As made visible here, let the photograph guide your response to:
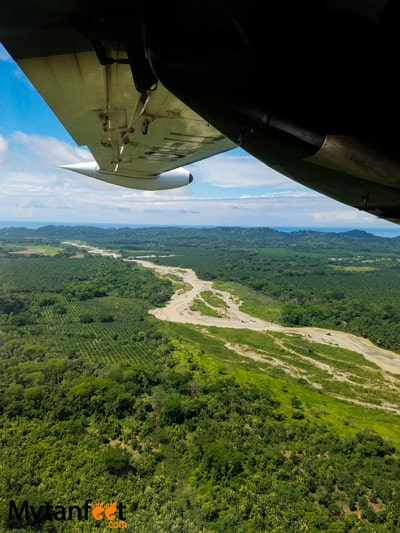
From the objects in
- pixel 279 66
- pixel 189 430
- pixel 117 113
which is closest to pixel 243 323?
pixel 189 430

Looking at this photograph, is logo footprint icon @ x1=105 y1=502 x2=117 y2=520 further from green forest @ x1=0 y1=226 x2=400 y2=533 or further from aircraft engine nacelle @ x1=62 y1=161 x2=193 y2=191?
aircraft engine nacelle @ x1=62 y1=161 x2=193 y2=191

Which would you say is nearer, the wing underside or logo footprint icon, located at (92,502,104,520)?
the wing underside

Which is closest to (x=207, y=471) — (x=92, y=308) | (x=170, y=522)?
(x=170, y=522)

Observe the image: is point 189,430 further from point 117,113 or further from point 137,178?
point 117,113

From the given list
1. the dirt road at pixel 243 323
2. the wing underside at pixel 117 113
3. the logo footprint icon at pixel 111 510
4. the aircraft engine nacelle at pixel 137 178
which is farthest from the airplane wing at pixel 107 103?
the dirt road at pixel 243 323

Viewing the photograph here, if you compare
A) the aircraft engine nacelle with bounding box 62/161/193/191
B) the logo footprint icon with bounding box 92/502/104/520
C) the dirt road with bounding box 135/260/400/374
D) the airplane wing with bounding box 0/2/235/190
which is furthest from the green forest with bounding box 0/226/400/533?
the airplane wing with bounding box 0/2/235/190

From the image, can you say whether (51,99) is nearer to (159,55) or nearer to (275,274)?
(159,55)

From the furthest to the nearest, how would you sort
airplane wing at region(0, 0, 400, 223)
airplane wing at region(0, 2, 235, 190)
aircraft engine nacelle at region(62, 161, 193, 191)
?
1. aircraft engine nacelle at region(62, 161, 193, 191)
2. airplane wing at region(0, 2, 235, 190)
3. airplane wing at region(0, 0, 400, 223)
